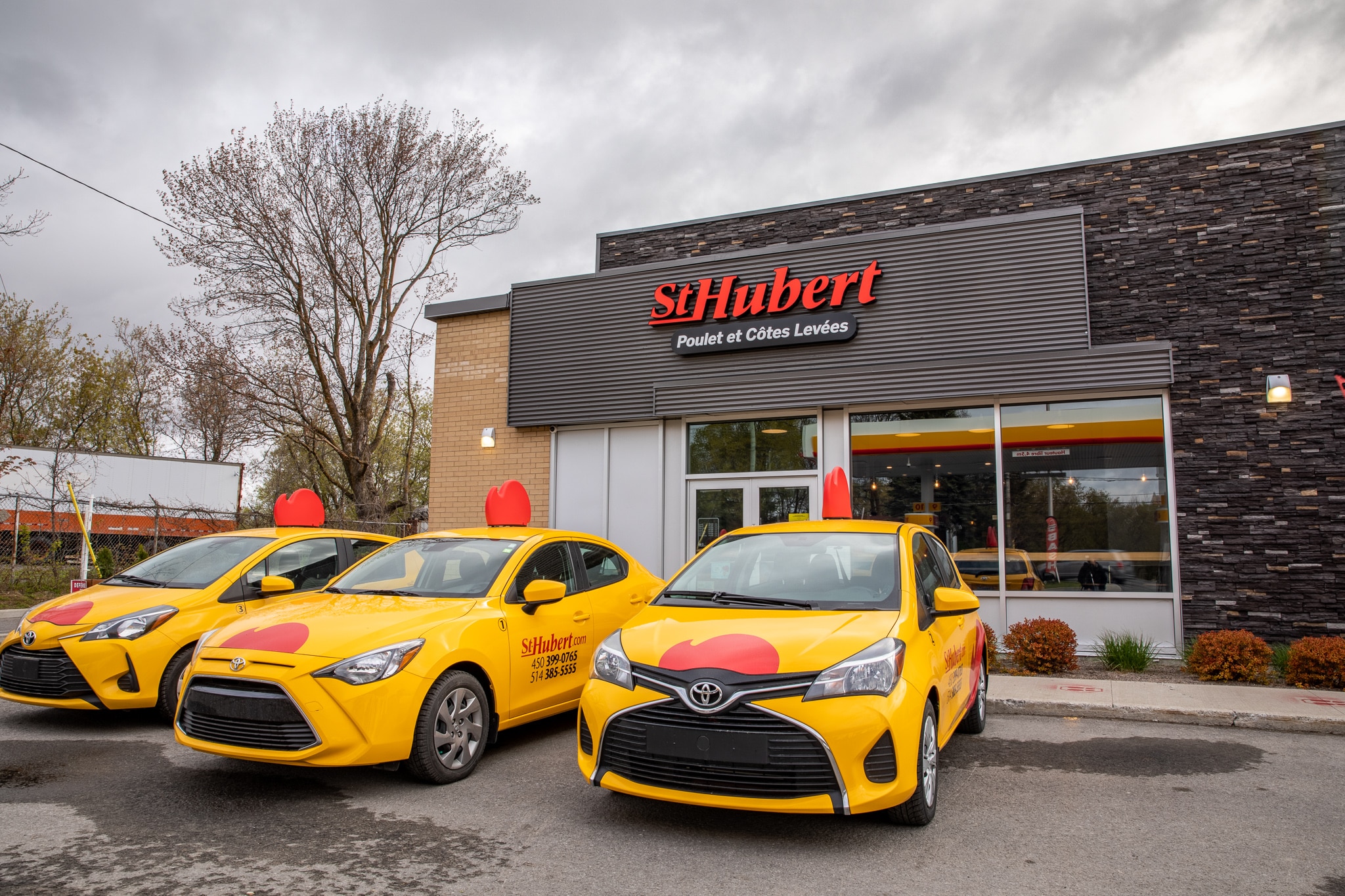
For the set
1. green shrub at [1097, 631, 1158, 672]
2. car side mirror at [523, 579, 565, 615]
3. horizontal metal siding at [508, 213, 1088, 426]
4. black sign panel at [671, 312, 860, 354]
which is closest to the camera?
car side mirror at [523, 579, 565, 615]

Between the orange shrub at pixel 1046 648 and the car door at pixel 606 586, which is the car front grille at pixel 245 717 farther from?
the orange shrub at pixel 1046 648

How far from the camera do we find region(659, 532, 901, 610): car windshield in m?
4.88

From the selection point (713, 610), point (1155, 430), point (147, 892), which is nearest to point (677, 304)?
point (1155, 430)

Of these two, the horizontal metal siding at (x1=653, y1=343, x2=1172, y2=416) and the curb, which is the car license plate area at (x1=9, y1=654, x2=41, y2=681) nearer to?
the curb

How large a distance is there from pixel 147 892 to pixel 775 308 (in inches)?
382

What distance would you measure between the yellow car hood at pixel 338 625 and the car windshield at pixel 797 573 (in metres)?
1.45

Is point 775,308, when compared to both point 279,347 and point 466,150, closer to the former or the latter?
point 466,150

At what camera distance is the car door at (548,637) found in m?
5.64

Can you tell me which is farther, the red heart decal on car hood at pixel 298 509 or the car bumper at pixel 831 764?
the red heart decal on car hood at pixel 298 509

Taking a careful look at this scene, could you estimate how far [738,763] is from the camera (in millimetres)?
3834

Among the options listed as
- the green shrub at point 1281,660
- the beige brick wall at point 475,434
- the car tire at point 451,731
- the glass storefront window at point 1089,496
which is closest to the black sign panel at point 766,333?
the glass storefront window at point 1089,496

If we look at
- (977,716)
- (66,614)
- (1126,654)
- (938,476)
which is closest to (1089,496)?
(938,476)

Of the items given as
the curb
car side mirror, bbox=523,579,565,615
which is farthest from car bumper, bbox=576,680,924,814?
the curb

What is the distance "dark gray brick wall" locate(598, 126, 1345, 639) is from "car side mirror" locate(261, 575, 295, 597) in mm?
9178
